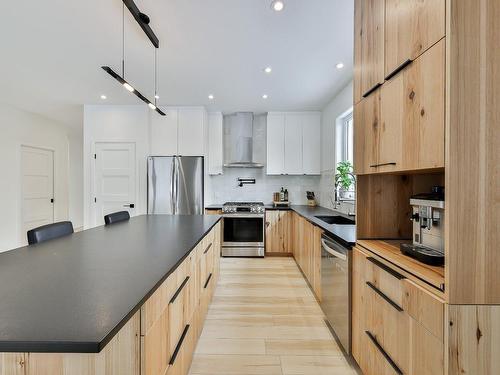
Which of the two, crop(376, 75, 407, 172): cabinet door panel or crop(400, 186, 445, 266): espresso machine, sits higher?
crop(376, 75, 407, 172): cabinet door panel

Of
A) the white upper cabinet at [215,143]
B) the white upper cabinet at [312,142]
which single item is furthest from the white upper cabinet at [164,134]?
the white upper cabinet at [312,142]

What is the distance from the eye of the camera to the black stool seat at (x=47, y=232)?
168cm

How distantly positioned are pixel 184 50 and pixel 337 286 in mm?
2659

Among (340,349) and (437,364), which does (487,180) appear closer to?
(437,364)

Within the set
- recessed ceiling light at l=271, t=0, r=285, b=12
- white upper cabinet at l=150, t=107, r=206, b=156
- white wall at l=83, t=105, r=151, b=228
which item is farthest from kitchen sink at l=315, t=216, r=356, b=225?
white wall at l=83, t=105, r=151, b=228

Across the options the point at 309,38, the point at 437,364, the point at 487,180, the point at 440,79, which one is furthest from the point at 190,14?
the point at 437,364

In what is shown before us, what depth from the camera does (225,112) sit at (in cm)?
489

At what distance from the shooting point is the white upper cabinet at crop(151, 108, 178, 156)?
447 centimetres

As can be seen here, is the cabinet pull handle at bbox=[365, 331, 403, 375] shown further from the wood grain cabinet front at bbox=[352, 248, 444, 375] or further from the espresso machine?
the espresso machine

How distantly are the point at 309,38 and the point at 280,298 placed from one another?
2685mm

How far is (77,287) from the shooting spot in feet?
3.07

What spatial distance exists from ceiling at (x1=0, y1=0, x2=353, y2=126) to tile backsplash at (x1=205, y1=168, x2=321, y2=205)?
1503mm

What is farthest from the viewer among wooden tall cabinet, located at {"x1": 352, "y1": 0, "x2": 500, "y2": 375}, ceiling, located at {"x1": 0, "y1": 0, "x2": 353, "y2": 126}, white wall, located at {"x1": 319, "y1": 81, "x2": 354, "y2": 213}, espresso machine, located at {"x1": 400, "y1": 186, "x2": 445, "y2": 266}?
white wall, located at {"x1": 319, "y1": 81, "x2": 354, "y2": 213}

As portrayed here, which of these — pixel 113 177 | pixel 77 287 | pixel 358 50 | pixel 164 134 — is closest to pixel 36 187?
pixel 113 177
